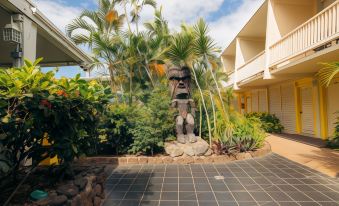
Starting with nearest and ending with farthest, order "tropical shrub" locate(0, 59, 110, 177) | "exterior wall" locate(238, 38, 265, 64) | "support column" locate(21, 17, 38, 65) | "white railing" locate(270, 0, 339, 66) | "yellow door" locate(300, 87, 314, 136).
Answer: "tropical shrub" locate(0, 59, 110, 177)
"support column" locate(21, 17, 38, 65)
"white railing" locate(270, 0, 339, 66)
"yellow door" locate(300, 87, 314, 136)
"exterior wall" locate(238, 38, 265, 64)

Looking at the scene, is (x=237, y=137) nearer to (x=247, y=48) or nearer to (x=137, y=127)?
(x=137, y=127)

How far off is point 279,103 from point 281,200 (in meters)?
8.98

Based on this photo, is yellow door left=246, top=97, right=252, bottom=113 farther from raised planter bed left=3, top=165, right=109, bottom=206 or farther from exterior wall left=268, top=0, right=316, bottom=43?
raised planter bed left=3, top=165, right=109, bottom=206

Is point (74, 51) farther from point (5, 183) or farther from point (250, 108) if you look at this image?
point (250, 108)

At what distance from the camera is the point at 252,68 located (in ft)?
32.5

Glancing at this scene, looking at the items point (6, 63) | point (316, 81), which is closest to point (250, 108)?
point (316, 81)

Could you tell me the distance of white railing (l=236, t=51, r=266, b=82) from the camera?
8734 mm

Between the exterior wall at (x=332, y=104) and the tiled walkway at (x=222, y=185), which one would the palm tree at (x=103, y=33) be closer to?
the tiled walkway at (x=222, y=185)

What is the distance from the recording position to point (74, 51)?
6234mm

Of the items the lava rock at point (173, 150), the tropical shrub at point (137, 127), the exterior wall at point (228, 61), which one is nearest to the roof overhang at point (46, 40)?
the tropical shrub at point (137, 127)

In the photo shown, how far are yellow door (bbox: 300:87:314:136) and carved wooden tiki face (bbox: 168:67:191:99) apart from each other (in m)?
5.84

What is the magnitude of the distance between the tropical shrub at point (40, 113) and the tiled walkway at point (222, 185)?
1.36 m

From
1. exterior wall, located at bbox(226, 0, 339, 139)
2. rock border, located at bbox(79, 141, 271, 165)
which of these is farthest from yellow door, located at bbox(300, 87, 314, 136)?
rock border, located at bbox(79, 141, 271, 165)

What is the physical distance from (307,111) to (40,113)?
9.89 meters
